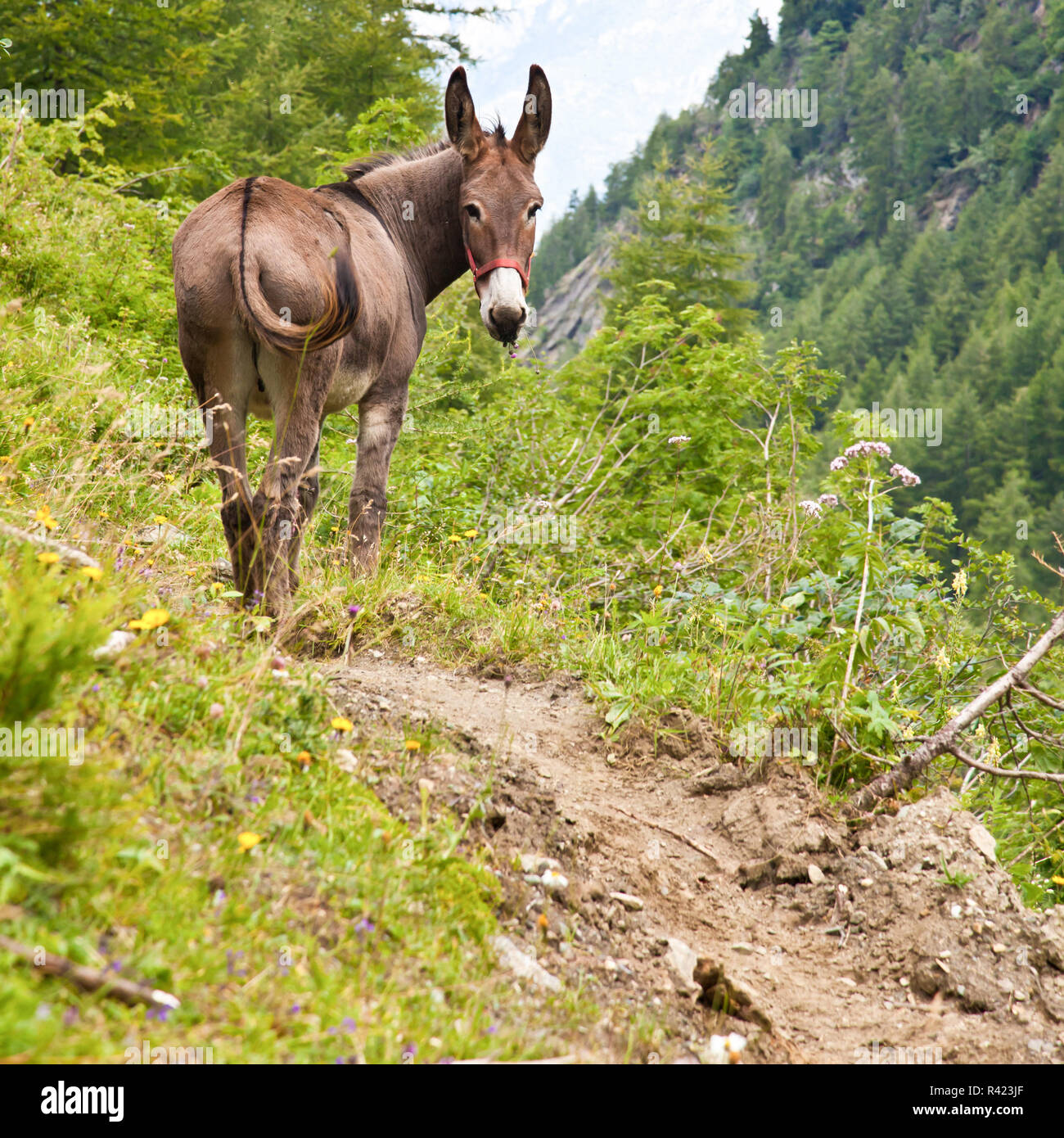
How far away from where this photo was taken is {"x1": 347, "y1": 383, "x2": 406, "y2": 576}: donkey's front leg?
215 inches

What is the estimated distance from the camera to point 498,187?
18.2 feet

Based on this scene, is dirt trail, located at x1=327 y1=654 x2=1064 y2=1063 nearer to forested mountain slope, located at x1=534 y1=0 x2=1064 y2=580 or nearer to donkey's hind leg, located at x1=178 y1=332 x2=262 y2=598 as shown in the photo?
donkey's hind leg, located at x1=178 y1=332 x2=262 y2=598

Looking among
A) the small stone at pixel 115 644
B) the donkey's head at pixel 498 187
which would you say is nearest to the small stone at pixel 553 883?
the small stone at pixel 115 644

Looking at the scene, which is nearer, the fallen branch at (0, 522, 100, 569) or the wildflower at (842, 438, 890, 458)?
the fallen branch at (0, 522, 100, 569)

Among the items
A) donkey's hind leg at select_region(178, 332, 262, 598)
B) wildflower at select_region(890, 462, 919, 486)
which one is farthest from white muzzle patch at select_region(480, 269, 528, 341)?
wildflower at select_region(890, 462, 919, 486)

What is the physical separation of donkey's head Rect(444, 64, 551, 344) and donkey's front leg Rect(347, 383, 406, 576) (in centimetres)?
78

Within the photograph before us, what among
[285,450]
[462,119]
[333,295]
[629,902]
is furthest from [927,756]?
[462,119]

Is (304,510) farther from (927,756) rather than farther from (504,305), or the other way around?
(927,756)

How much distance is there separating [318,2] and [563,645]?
27.9 m

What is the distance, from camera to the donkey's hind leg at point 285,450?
4273mm

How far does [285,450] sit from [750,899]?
2.82 meters

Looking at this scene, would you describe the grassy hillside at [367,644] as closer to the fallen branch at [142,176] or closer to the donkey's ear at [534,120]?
the fallen branch at [142,176]

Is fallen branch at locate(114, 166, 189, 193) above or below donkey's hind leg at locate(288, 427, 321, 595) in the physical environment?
above

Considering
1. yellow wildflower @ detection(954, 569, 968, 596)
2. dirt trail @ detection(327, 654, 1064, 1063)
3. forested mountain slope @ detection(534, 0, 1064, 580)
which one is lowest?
dirt trail @ detection(327, 654, 1064, 1063)
